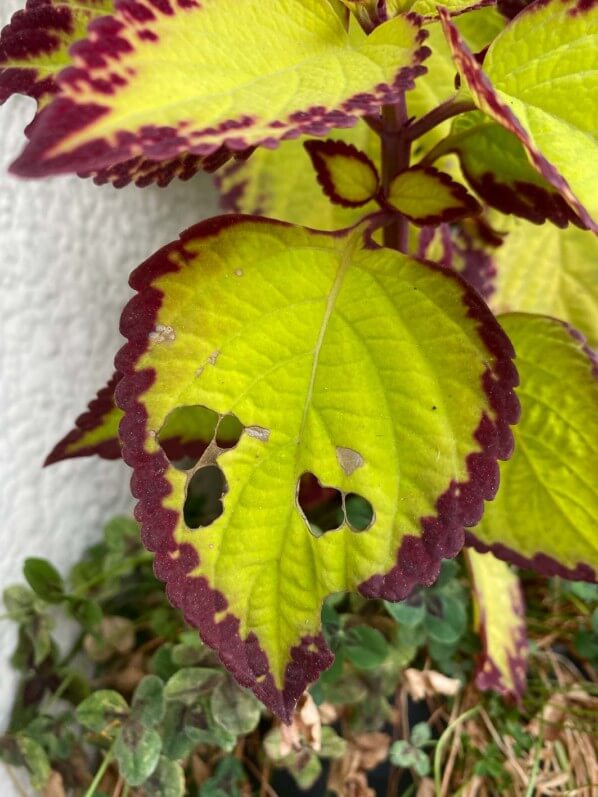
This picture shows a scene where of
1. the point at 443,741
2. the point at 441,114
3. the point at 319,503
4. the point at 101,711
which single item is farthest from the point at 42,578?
the point at 441,114

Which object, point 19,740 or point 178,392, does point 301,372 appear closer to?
point 178,392

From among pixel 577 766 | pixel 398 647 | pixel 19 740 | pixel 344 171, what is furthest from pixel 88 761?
pixel 344 171

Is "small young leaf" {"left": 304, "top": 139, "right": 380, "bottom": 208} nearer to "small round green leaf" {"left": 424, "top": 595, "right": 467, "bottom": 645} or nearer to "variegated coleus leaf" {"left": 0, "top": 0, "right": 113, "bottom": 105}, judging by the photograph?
"variegated coleus leaf" {"left": 0, "top": 0, "right": 113, "bottom": 105}

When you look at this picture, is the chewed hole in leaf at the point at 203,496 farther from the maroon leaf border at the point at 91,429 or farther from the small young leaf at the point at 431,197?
the small young leaf at the point at 431,197

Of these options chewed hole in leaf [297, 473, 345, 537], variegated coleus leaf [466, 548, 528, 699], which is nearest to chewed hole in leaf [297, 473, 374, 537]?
chewed hole in leaf [297, 473, 345, 537]

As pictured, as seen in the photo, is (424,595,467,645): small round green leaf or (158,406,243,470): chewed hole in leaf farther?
(424,595,467,645): small round green leaf

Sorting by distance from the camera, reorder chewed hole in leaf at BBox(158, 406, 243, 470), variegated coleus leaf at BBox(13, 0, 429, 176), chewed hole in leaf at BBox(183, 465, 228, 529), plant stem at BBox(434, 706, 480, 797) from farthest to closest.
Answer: chewed hole in leaf at BBox(183, 465, 228, 529) < plant stem at BBox(434, 706, 480, 797) < chewed hole in leaf at BBox(158, 406, 243, 470) < variegated coleus leaf at BBox(13, 0, 429, 176)
